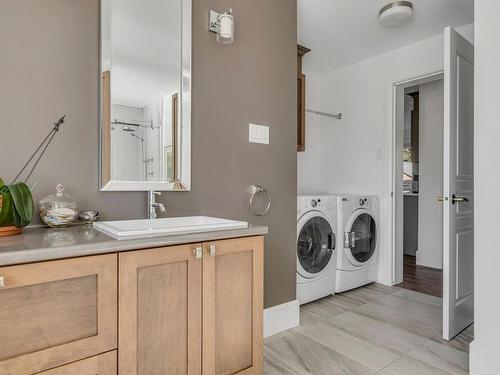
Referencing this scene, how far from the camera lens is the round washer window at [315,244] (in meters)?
2.65

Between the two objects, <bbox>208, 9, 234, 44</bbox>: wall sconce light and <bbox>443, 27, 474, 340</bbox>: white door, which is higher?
<bbox>208, 9, 234, 44</bbox>: wall sconce light

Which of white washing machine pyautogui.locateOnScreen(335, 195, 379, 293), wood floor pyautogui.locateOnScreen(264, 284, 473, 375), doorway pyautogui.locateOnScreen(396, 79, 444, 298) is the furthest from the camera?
doorway pyautogui.locateOnScreen(396, 79, 444, 298)

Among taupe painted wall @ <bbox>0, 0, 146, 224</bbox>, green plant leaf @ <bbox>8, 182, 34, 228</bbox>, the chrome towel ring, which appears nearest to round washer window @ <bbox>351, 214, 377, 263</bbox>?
the chrome towel ring

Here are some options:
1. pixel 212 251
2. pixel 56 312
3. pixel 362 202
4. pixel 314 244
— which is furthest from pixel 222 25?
pixel 362 202

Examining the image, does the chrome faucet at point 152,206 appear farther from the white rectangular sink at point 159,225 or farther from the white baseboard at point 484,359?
the white baseboard at point 484,359

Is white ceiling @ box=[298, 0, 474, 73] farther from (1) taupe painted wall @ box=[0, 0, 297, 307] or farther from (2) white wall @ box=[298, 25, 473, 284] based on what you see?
(1) taupe painted wall @ box=[0, 0, 297, 307]

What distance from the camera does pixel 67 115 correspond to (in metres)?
1.45

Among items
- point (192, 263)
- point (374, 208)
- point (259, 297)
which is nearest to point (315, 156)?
point (374, 208)

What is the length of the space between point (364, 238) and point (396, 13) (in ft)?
6.50

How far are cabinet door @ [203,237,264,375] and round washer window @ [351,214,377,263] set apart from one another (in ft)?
6.12

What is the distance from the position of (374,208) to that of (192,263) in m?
2.53

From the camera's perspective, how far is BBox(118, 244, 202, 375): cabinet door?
3.48 ft

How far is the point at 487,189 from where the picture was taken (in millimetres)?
1643

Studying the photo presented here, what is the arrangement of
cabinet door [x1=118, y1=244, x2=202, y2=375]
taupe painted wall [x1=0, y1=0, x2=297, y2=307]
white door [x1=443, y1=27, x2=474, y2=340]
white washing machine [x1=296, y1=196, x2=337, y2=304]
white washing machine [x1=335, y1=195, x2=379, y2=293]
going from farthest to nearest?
1. white washing machine [x1=335, y1=195, x2=379, y2=293]
2. white washing machine [x1=296, y1=196, x2=337, y2=304]
3. white door [x1=443, y1=27, x2=474, y2=340]
4. taupe painted wall [x1=0, y1=0, x2=297, y2=307]
5. cabinet door [x1=118, y1=244, x2=202, y2=375]
